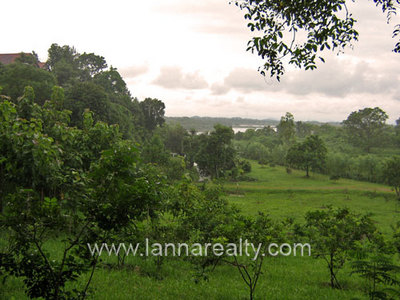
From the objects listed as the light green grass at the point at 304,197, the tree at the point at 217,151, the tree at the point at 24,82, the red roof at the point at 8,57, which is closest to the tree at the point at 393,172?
the light green grass at the point at 304,197

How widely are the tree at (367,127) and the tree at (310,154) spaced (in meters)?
32.3

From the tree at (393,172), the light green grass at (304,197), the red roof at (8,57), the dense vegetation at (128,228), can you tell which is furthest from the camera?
the red roof at (8,57)

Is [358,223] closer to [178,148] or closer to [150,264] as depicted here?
[150,264]

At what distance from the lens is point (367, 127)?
76.5 meters

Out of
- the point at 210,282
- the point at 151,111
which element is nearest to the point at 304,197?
the point at 210,282

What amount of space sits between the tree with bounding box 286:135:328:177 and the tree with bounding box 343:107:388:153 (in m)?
32.3

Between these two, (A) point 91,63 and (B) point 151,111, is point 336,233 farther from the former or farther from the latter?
(A) point 91,63

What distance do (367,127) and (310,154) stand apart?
37038 mm

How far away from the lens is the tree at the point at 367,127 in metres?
74.5

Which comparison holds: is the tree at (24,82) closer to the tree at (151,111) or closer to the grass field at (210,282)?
the tree at (151,111)

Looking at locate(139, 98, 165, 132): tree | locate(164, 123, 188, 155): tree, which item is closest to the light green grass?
locate(164, 123, 188, 155): tree

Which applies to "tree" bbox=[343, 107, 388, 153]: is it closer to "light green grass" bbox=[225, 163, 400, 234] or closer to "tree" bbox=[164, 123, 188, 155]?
"light green grass" bbox=[225, 163, 400, 234]

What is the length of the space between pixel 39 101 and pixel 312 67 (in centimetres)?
3247

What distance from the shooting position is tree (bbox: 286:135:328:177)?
49.9 meters
